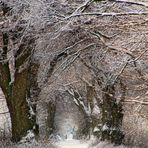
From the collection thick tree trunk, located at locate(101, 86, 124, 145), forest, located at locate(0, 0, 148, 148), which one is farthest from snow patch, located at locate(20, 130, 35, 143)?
thick tree trunk, located at locate(101, 86, 124, 145)

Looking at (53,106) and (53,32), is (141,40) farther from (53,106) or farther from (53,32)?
(53,106)

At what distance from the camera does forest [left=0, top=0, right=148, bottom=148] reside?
525 inches

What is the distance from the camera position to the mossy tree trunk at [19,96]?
61.6ft

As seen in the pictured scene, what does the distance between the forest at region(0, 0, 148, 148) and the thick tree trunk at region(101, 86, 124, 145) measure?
0.05m

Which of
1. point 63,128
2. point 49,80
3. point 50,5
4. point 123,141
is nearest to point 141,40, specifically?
point 50,5

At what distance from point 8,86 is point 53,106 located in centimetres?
1021

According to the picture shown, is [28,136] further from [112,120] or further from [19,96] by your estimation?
[112,120]

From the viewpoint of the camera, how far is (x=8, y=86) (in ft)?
62.7

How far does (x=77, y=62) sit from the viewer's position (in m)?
21.8

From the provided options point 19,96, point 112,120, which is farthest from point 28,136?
point 112,120

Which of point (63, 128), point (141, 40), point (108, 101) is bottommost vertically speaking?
point (63, 128)

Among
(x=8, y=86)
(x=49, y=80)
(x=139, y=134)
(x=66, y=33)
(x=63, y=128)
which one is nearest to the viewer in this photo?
(x=66, y=33)

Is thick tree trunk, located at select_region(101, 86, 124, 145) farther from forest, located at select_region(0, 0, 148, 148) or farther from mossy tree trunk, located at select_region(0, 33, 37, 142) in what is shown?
mossy tree trunk, located at select_region(0, 33, 37, 142)

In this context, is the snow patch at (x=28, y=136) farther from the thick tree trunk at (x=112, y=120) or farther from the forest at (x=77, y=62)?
the thick tree trunk at (x=112, y=120)
